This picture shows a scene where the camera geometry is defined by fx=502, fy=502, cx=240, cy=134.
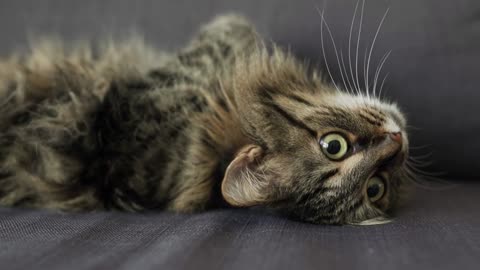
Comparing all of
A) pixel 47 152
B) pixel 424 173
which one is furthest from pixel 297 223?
pixel 47 152

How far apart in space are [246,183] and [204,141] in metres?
0.26

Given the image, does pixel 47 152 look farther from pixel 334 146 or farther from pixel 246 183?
pixel 334 146

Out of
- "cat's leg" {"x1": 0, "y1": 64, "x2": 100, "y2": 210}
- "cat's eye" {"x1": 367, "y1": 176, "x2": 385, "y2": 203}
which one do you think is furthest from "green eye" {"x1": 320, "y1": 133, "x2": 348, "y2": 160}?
"cat's leg" {"x1": 0, "y1": 64, "x2": 100, "y2": 210}

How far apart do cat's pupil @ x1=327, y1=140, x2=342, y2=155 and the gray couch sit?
218 mm

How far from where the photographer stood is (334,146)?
144 cm

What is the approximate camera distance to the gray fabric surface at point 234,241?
106 centimetres

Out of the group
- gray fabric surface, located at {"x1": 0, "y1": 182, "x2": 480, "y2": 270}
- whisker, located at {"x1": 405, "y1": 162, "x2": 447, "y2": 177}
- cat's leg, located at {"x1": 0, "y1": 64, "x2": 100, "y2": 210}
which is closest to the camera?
gray fabric surface, located at {"x1": 0, "y1": 182, "x2": 480, "y2": 270}

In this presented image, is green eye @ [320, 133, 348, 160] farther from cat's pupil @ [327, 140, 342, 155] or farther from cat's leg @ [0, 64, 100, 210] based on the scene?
cat's leg @ [0, 64, 100, 210]

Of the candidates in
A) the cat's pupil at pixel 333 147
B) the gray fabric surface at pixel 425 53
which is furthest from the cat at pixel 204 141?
the gray fabric surface at pixel 425 53

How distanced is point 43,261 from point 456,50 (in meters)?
1.41

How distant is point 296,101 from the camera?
1.62m

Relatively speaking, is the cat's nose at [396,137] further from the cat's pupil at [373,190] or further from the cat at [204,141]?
the cat's pupil at [373,190]

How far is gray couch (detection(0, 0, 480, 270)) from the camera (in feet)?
3.59

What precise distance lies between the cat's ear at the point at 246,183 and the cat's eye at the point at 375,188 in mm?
293
